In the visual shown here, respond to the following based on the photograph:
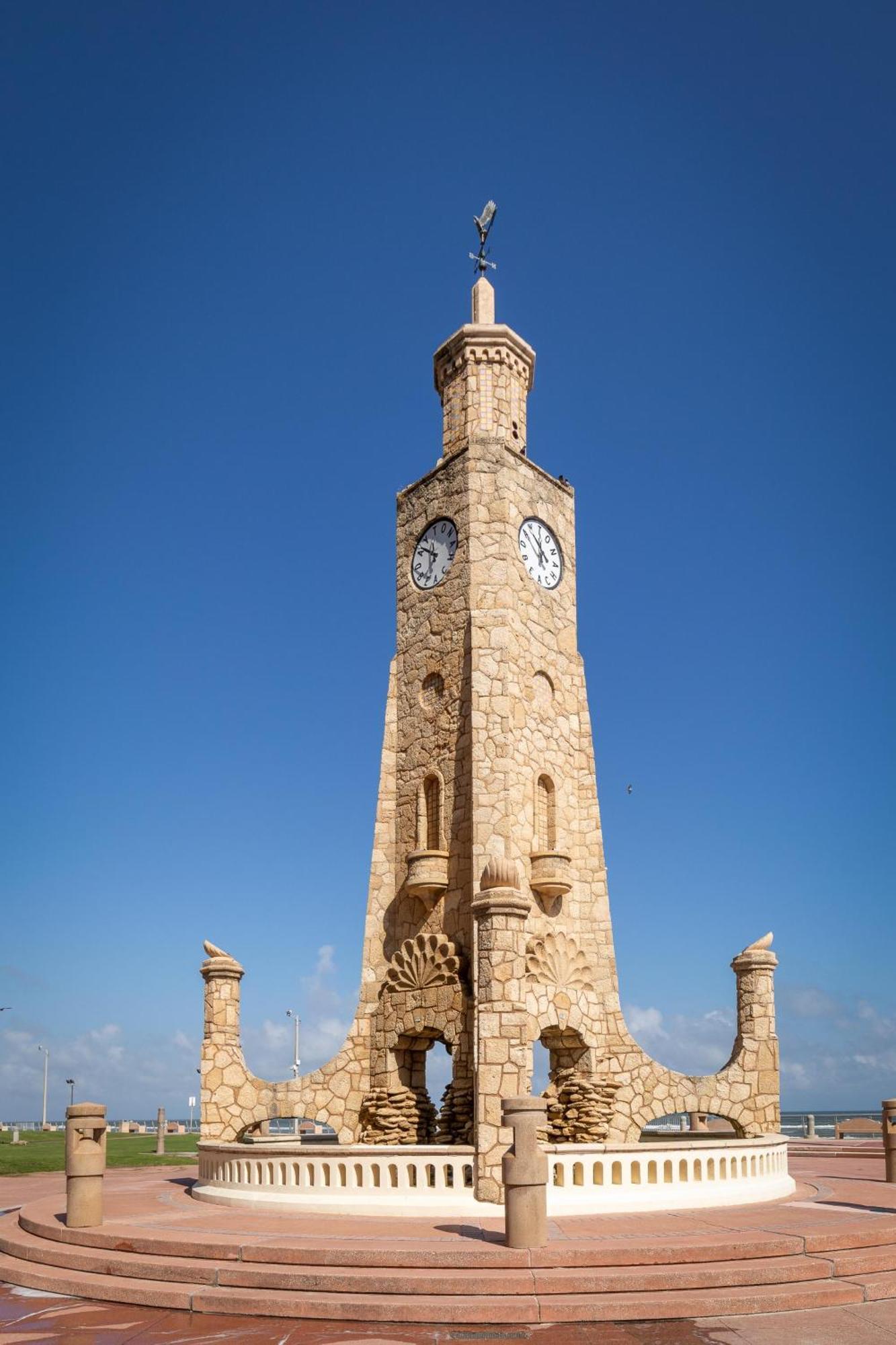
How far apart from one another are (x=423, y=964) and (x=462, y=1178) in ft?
16.3

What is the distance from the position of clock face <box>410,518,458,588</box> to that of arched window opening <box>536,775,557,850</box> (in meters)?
4.29

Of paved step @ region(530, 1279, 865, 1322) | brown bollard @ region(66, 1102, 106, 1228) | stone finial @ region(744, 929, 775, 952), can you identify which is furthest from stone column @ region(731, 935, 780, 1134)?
brown bollard @ region(66, 1102, 106, 1228)

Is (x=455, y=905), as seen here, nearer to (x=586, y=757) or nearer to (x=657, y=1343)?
(x=586, y=757)

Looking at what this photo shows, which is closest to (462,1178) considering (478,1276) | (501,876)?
(501,876)

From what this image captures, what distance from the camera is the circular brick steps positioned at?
9836 mm

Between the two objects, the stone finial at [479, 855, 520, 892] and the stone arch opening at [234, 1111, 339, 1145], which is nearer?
the stone finial at [479, 855, 520, 892]

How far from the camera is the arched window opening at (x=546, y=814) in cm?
2020

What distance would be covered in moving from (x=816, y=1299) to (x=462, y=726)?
11.2 meters

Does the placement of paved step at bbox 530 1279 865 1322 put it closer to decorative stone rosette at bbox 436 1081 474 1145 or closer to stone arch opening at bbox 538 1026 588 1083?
decorative stone rosette at bbox 436 1081 474 1145

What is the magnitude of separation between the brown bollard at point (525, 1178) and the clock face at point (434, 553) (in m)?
11.4

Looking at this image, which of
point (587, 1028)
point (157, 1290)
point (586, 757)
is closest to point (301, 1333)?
point (157, 1290)

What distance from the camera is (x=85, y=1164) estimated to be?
Result: 44.1 feet

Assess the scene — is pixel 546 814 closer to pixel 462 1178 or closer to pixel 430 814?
pixel 430 814

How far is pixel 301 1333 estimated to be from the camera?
934 centimetres
